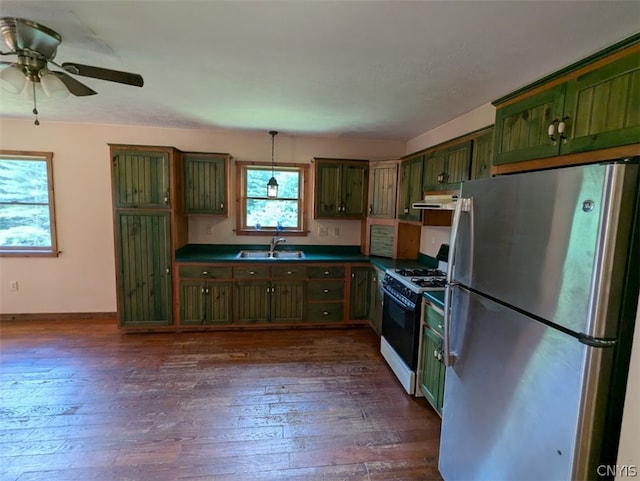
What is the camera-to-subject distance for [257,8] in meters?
1.43

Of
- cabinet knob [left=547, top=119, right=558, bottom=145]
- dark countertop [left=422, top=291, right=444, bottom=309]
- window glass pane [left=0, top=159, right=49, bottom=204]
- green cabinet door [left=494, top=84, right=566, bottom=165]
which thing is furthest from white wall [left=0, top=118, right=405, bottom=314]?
cabinet knob [left=547, top=119, right=558, bottom=145]

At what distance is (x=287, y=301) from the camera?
12.7ft

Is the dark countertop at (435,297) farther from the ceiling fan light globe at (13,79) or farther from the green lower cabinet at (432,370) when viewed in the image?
the ceiling fan light globe at (13,79)

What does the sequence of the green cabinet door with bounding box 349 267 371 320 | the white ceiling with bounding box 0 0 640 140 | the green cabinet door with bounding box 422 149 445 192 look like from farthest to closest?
the green cabinet door with bounding box 349 267 371 320
the green cabinet door with bounding box 422 149 445 192
the white ceiling with bounding box 0 0 640 140

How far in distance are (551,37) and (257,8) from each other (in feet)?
4.80

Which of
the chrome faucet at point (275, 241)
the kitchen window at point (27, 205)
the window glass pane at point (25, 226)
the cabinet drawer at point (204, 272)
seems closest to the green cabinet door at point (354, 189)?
the chrome faucet at point (275, 241)

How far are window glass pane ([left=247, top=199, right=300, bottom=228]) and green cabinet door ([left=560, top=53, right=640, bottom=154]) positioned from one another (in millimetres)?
3288

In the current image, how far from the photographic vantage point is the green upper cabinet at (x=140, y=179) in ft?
11.4

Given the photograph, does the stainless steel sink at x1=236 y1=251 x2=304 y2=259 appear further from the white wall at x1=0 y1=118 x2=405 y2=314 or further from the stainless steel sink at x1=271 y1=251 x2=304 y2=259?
the white wall at x1=0 y1=118 x2=405 y2=314

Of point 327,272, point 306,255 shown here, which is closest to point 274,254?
point 306,255

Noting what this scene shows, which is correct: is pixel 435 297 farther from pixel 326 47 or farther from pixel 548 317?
pixel 326 47

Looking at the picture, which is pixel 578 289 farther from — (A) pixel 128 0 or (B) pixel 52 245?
(B) pixel 52 245

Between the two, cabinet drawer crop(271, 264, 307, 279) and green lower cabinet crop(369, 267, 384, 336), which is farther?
cabinet drawer crop(271, 264, 307, 279)

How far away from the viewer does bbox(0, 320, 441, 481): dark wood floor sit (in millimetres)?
1891
